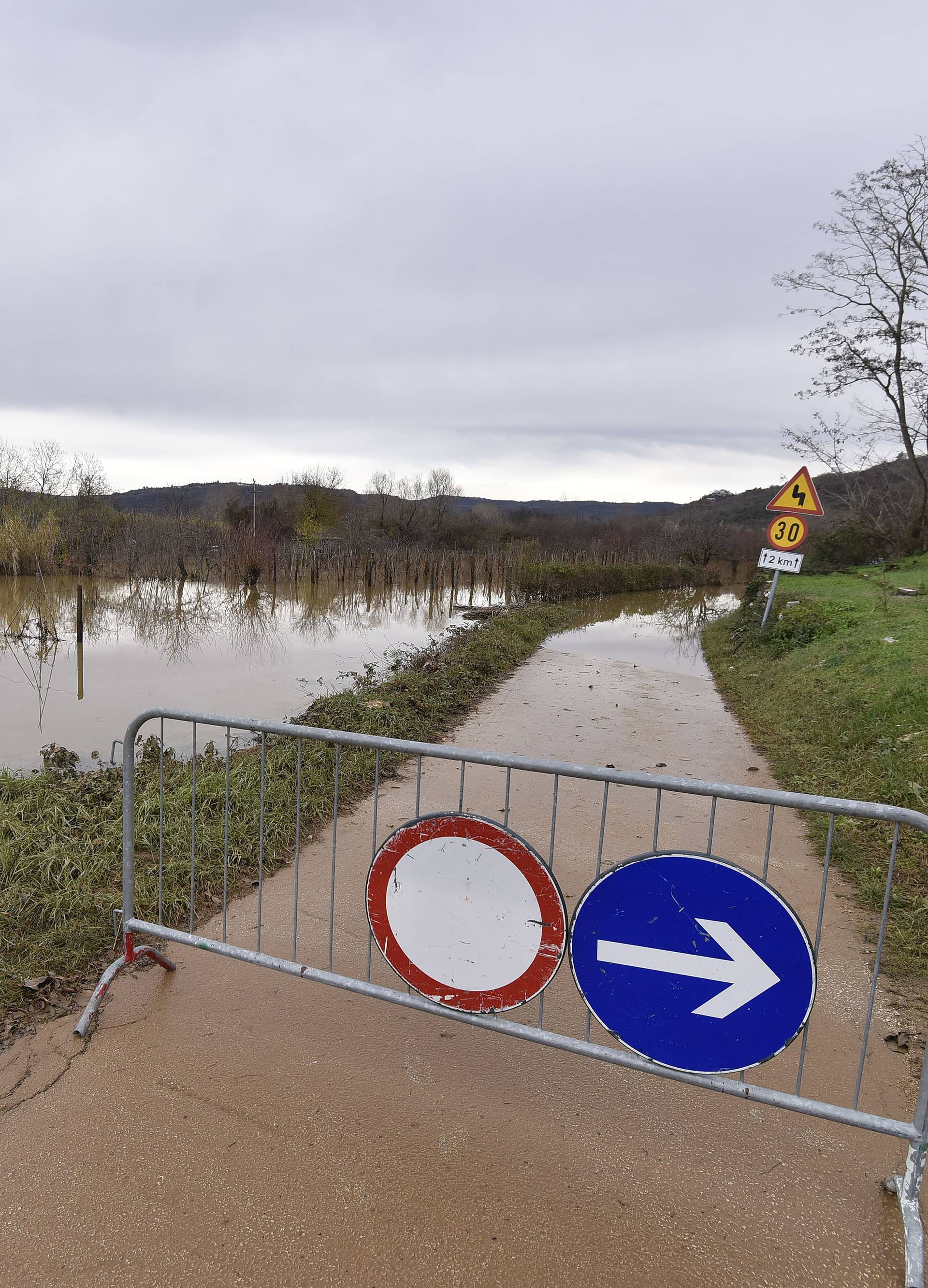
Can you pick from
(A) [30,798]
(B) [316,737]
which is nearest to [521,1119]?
(B) [316,737]

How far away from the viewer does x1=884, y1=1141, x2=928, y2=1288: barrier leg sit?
2.11m

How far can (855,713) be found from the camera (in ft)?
26.0

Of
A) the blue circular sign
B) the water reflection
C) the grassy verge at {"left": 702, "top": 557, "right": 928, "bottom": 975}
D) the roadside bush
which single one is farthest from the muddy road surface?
the roadside bush

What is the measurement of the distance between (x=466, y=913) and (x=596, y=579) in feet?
100

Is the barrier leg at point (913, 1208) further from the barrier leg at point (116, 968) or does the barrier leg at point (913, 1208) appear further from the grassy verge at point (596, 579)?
the grassy verge at point (596, 579)

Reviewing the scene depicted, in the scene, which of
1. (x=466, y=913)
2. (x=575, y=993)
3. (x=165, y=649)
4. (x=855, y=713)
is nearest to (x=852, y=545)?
(x=855, y=713)

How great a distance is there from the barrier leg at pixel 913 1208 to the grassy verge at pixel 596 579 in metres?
25.7

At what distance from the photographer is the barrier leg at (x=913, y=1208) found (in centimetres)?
211

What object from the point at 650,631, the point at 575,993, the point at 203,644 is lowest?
the point at 203,644

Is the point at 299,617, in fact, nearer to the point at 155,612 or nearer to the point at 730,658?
the point at 155,612

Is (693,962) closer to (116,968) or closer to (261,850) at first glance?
(261,850)

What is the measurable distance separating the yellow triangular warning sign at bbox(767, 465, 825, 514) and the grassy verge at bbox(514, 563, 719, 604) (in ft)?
51.3

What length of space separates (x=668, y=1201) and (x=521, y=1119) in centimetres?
56

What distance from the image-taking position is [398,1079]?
2871 millimetres
